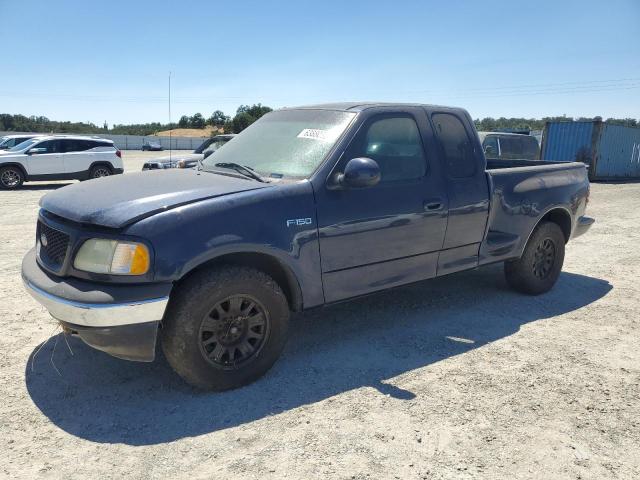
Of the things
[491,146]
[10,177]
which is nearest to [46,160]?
[10,177]

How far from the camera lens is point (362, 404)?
321 centimetres

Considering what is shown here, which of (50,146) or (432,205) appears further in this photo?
(50,146)

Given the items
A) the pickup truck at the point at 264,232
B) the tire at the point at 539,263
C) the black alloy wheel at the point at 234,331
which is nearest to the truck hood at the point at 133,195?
the pickup truck at the point at 264,232

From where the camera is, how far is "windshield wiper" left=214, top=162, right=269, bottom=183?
366cm

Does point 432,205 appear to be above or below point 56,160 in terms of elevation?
above

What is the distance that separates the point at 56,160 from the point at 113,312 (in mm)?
15811

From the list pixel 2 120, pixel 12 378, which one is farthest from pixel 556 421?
pixel 2 120

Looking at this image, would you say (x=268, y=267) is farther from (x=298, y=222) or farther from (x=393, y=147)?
(x=393, y=147)

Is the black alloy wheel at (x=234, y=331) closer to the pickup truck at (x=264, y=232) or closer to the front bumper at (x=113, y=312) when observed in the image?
the pickup truck at (x=264, y=232)

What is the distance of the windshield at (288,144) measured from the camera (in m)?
3.74

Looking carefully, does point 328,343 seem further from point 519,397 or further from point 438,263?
point 519,397

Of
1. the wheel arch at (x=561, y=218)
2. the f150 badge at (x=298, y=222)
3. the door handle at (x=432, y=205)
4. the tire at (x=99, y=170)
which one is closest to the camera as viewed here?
the f150 badge at (x=298, y=222)

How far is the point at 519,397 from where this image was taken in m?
3.35

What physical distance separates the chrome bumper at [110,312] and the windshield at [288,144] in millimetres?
1343
